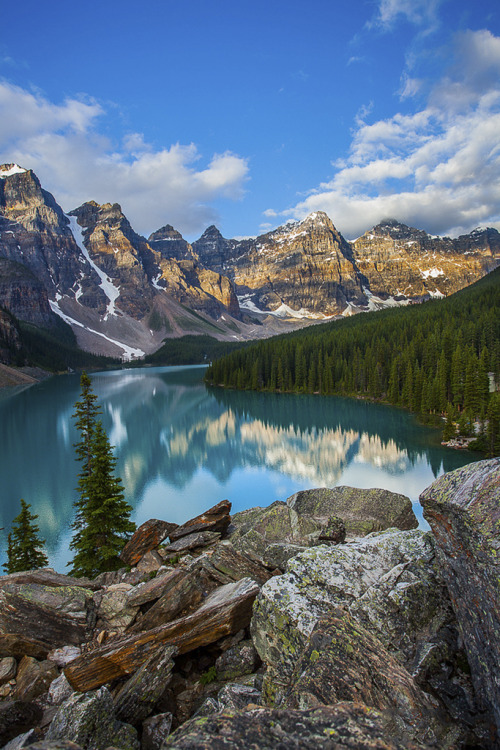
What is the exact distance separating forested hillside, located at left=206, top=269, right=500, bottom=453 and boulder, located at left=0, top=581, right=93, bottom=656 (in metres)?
40.0

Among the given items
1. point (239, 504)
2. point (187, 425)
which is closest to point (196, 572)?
point (239, 504)

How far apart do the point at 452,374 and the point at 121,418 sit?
55480 mm

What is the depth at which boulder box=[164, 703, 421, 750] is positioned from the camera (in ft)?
9.91

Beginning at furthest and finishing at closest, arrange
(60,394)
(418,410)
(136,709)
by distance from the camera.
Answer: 1. (60,394)
2. (418,410)
3. (136,709)

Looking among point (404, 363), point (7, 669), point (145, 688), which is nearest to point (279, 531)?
point (145, 688)

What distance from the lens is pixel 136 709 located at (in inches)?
219

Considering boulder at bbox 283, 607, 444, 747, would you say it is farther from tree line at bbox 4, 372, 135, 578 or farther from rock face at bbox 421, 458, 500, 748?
tree line at bbox 4, 372, 135, 578

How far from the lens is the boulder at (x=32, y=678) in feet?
21.0

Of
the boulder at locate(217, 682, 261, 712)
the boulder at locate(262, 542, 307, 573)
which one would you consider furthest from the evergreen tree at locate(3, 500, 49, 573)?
the boulder at locate(217, 682, 261, 712)

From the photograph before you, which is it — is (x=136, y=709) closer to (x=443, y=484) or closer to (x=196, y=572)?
(x=196, y=572)

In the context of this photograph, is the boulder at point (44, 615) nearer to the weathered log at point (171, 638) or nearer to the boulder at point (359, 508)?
the weathered log at point (171, 638)

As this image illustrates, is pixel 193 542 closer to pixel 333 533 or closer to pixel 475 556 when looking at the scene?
pixel 333 533

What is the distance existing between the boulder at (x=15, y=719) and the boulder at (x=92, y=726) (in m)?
0.94

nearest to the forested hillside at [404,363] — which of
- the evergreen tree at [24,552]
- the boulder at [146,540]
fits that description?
the boulder at [146,540]
